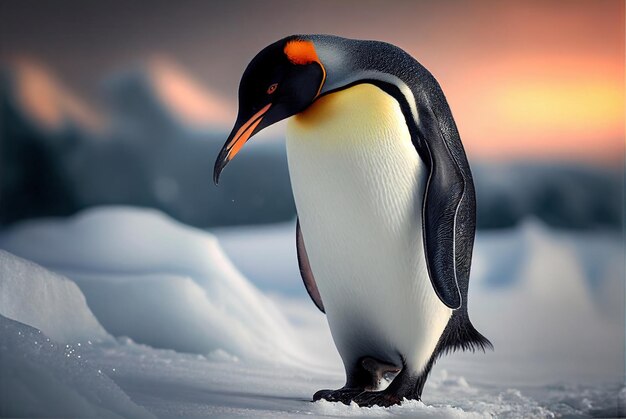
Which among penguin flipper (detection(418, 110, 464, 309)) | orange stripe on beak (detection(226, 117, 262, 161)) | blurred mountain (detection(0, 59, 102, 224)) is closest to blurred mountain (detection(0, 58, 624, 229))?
blurred mountain (detection(0, 59, 102, 224))

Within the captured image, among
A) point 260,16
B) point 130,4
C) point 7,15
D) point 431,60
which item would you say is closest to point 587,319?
point 431,60

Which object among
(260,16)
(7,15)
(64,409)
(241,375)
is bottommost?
(64,409)

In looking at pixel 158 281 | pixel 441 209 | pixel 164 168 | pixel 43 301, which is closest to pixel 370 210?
pixel 441 209

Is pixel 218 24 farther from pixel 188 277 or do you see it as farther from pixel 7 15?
pixel 188 277

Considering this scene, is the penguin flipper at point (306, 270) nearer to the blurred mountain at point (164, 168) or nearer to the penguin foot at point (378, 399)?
the penguin foot at point (378, 399)

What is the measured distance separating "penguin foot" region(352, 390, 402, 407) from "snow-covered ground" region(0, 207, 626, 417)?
4 centimetres

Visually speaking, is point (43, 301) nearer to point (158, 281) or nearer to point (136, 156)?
point (158, 281)

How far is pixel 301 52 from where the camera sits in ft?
7.14

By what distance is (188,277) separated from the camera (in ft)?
10.4

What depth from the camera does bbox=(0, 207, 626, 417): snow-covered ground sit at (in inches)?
95.8

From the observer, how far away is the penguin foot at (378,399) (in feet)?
7.20

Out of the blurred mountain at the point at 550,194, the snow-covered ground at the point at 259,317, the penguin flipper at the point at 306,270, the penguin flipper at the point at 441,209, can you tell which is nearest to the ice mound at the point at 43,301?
the snow-covered ground at the point at 259,317

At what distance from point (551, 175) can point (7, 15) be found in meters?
2.27

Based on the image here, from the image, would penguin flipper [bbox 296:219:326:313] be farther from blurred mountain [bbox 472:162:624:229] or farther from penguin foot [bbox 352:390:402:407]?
blurred mountain [bbox 472:162:624:229]
